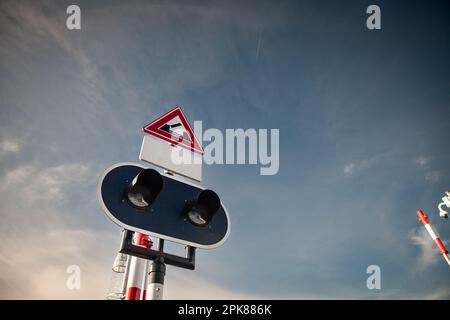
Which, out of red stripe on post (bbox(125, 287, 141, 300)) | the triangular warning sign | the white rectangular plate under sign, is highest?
the triangular warning sign

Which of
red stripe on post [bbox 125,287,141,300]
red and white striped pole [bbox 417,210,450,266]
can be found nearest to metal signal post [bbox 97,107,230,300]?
red stripe on post [bbox 125,287,141,300]

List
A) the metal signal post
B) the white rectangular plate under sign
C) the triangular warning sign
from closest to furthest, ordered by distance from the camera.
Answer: the metal signal post → the white rectangular plate under sign → the triangular warning sign

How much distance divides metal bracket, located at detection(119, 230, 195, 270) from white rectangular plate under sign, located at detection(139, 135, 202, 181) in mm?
745

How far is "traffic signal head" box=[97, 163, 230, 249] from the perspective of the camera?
166 centimetres

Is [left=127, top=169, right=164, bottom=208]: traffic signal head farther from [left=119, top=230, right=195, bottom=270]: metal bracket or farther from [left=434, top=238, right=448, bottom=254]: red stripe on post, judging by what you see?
[left=434, top=238, right=448, bottom=254]: red stripe on post

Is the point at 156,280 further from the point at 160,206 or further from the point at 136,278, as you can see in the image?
the point at 136,278

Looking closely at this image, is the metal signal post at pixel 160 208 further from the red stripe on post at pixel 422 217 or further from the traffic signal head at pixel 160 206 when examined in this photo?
the red stripe on post at pixel 422 217

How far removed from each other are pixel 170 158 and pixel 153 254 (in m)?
0.97

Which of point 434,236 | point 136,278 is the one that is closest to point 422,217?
point 434,236
